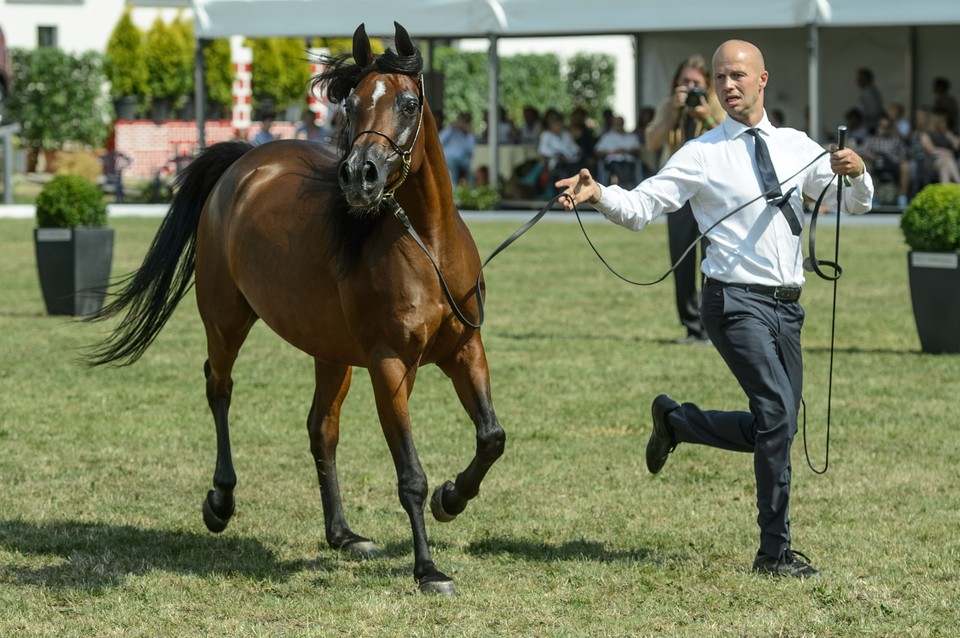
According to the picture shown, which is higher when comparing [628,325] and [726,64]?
[726,64]

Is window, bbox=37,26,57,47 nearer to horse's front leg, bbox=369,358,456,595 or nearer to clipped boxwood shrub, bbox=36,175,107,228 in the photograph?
clipped boxwood shrub, bbox=36,175,107,228

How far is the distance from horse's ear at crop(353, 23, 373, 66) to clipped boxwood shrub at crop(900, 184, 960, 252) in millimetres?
6667

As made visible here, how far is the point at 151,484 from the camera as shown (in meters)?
7.38

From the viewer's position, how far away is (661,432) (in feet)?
20.0

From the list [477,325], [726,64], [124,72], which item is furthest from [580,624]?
[124,72]

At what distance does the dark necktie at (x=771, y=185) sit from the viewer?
5.56 m

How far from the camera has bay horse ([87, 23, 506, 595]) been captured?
5.24m

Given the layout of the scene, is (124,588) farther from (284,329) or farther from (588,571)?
(588,571)

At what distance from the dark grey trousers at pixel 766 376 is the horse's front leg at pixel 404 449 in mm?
1202

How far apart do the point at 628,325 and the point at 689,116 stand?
2555 mm

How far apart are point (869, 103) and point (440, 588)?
19438 millimetres

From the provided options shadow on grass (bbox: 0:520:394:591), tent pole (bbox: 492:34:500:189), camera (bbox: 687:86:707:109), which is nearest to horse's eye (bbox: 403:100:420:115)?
shadow on grass (bbox: 0:520:394:591)

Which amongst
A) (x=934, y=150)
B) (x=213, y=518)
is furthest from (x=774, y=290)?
(x=934, y=150)

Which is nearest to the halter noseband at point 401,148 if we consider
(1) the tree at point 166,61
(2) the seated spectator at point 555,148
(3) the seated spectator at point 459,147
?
(2) the seated spectator at point 555,148
